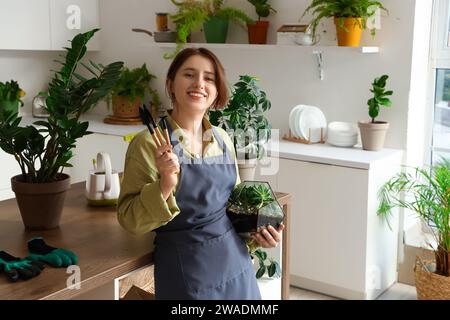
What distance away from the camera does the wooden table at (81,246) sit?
1.56 metres

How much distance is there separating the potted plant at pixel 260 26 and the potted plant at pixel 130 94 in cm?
93

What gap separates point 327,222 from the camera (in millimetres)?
3420

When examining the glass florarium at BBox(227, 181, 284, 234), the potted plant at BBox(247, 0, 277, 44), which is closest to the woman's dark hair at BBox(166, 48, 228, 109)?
the glass florarium at BBox(227, 181, 284, 234)

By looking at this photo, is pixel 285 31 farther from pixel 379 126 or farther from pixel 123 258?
pixel 123 258

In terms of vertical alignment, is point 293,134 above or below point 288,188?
above

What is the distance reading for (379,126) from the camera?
3.50m

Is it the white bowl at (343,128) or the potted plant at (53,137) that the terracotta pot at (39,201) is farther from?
the white bowl at (343,128)

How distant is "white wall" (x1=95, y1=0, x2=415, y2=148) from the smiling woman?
5.86 ft

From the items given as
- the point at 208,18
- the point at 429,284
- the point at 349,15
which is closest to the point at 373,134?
the point at 349,15

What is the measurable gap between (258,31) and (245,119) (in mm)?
1732

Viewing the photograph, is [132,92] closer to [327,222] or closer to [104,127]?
[104,127]

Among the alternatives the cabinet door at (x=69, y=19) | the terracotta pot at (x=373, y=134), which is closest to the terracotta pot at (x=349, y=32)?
the terracotta pot at (x=373, y=134)

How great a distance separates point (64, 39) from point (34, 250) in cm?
312
